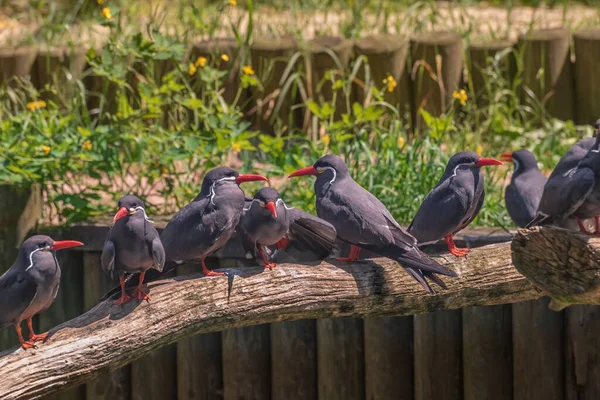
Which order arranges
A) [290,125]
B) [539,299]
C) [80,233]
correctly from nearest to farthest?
[539,299] < [80,233] < [290,125]

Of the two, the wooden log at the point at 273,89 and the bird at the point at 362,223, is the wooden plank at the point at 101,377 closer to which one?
the bird at the point at 362,223

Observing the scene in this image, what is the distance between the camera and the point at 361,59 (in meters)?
7.50

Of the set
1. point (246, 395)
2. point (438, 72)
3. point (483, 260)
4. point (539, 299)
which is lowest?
point (246, 395)

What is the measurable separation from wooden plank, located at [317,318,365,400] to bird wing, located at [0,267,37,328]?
64.3 inches

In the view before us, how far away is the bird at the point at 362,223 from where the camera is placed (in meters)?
4.42

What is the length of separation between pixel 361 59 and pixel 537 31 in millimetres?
1424

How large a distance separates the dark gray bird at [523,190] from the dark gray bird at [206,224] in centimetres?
180

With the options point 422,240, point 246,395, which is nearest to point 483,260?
point 422,240

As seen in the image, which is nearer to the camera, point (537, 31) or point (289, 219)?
point (289, 219)

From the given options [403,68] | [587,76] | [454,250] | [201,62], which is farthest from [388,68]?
[454,250]

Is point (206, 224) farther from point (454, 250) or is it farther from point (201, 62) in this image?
point (201, 62)

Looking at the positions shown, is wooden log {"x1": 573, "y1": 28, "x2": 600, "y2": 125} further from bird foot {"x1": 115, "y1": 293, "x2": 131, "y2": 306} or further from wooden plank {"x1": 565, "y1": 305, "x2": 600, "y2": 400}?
bird foot {"x1": 115, "y1": 293, "x2": 131, "y2": 306}

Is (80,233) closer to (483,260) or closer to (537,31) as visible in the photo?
(483,260)

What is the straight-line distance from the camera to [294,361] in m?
5.50
